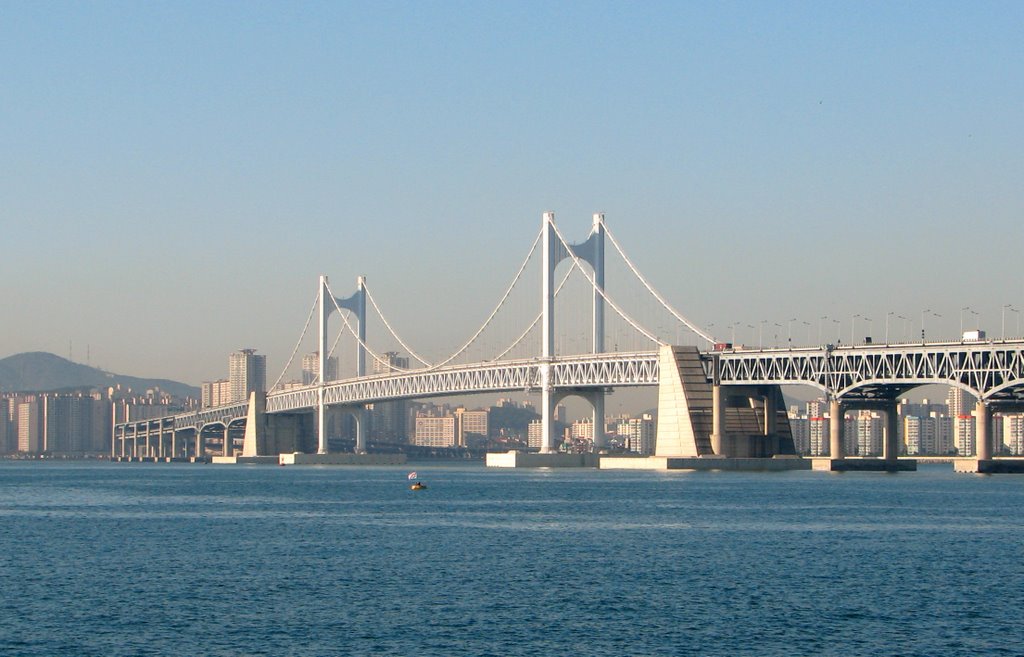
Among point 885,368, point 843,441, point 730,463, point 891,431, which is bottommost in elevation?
point 730,463

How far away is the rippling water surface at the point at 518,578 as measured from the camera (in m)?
31.3

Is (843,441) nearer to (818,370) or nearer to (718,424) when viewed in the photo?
(818,370)

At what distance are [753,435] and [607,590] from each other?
254 ft

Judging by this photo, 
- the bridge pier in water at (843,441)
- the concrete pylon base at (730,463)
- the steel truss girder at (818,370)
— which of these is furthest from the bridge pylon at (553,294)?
the bridge pier in water at (843,441)

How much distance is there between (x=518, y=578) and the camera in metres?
40.8

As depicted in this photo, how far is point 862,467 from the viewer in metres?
117

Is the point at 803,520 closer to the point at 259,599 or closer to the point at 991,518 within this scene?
the point at 991,518

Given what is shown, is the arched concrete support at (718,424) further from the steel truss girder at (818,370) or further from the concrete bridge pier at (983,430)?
the concrete bridge pier at (983,430)

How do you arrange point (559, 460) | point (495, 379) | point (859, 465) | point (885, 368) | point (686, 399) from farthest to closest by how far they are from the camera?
point (559, 460) → point (495, 379) → point (859, 465) → point (686, 399) → point (885, 368)

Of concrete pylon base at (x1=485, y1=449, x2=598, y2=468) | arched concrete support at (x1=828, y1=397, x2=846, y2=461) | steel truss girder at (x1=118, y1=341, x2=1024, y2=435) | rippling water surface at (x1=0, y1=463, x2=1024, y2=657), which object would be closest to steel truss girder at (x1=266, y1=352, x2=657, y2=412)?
→ steel truss girder at (x1=118, y1=341, x2=1024, y2=435)

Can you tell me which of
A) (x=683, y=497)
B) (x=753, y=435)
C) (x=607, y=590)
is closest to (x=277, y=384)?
(x=753, y=435)

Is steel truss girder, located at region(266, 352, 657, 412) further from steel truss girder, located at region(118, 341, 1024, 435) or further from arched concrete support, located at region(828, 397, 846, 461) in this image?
arched concrete support, located at region(828, 397, 846, 461)

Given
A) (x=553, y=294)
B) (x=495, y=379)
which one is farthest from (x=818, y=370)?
(x=495, y=379)

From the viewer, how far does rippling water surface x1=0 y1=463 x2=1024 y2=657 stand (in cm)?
3131
